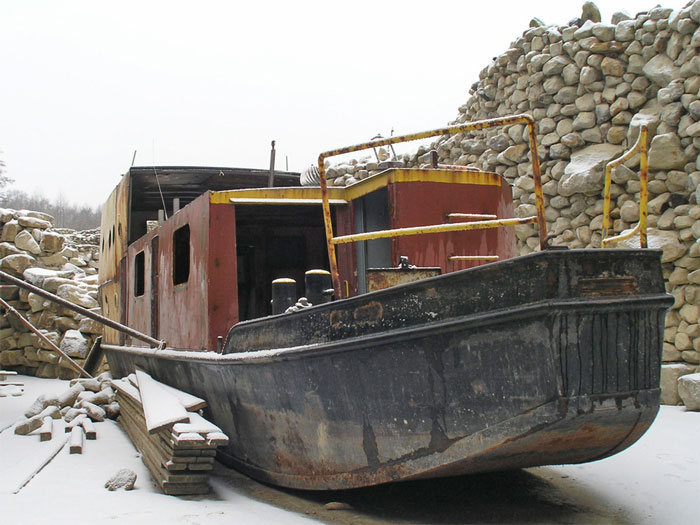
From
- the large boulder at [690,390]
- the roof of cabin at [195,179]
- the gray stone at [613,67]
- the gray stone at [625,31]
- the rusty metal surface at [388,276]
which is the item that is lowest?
the large boulder at [690,390]

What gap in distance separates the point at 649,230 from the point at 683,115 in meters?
1.48

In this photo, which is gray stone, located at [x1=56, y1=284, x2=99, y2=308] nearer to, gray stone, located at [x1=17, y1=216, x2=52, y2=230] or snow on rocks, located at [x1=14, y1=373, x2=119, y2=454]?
gray stone, located at [x1=17, y1=216, x2=52, y2=230]

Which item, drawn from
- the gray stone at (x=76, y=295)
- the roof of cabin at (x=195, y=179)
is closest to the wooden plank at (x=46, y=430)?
the roof of cabin at (x=195, y=179)

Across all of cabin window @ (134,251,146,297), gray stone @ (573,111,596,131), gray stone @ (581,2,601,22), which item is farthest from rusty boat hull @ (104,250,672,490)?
gray stone @ (581,2,601,22)

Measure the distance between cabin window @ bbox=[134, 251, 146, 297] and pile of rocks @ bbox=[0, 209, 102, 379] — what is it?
6.34 m

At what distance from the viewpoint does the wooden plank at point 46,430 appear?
6398mm

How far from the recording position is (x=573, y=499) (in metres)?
4.26

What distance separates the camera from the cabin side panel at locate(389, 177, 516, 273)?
5285mm

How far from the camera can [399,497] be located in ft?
14.3

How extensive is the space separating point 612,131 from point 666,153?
1087mm

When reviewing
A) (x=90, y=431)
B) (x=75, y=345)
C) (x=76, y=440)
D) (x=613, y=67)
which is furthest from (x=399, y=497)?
(x=75, y=345)

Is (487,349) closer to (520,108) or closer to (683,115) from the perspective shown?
(683,115)

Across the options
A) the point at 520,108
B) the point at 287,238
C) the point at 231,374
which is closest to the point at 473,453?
the point at 231,374

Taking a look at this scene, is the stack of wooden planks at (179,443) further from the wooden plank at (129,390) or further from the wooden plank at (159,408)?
the wooden plank at (129,390)
